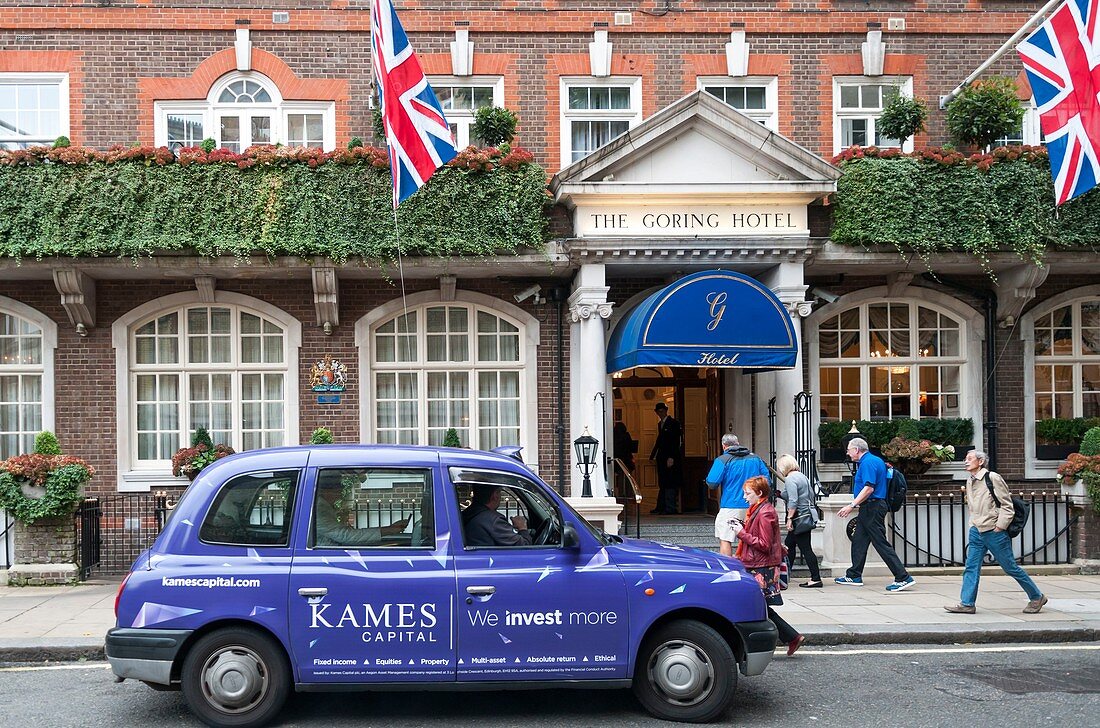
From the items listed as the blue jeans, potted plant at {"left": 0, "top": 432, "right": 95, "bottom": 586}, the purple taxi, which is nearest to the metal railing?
the blue jeans

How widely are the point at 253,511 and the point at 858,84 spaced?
492 inches

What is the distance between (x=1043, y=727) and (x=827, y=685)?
1.60 metres

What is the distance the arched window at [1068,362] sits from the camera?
52.3ft

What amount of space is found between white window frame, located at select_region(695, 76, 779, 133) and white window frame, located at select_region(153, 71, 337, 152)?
5615 mm

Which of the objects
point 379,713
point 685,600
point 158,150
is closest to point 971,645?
point 685,600

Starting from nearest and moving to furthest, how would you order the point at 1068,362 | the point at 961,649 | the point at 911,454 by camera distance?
the point at 961,649
the point at 911,454
the point at 1068,362

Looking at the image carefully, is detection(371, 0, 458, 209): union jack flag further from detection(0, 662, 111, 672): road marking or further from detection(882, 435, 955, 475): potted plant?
detection(882, 435, 955, 475): potted plant

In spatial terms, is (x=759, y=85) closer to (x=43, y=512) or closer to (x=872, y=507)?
(x=872, y=507)

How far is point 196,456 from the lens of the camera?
14383mm

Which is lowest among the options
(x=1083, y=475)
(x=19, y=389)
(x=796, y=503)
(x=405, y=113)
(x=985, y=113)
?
(x=796, y=503)

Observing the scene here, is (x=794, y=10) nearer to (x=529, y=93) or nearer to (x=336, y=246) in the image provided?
(x=529, y=93)

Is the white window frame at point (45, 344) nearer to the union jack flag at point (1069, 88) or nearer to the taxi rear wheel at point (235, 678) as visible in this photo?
the taxi rear wheel at point (235, 678)

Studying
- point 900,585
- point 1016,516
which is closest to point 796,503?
point 900,585

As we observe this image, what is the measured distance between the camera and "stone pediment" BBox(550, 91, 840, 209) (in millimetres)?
13562
